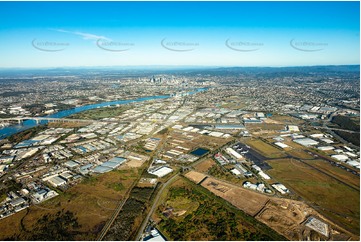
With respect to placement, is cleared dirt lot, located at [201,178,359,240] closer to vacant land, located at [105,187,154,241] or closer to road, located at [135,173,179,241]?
road, located at [135,173,179,241]

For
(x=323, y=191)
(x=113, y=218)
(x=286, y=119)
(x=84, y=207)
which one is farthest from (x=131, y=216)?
(x=286, y=119)

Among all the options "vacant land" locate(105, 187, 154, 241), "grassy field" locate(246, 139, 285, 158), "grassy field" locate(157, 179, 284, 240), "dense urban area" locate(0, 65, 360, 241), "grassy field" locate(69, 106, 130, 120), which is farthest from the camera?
"grassy field" locate(69, 106, 130, 120)

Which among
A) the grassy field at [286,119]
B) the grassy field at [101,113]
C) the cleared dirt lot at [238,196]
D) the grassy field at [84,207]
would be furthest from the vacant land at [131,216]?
the grassy field at [286,119]

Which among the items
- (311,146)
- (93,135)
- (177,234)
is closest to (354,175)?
(311,146)

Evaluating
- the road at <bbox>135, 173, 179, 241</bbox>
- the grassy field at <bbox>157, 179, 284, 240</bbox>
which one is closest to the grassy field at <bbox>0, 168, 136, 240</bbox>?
the road at <bbox>135, 173, 179, 241</bbox>

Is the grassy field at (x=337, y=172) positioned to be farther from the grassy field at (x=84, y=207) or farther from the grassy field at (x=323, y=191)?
the grassy field at (x=84, y=207)
